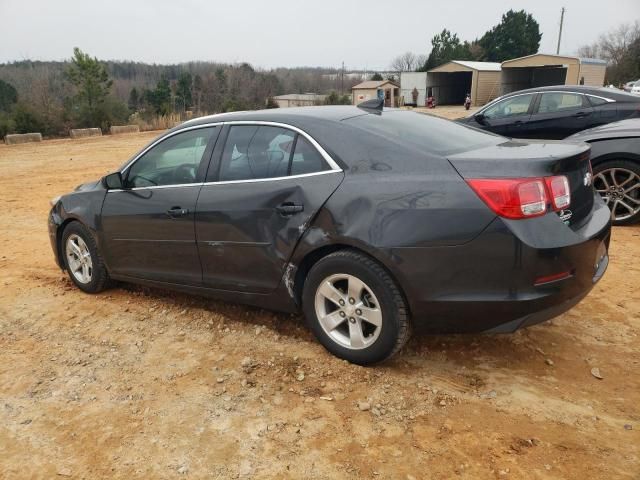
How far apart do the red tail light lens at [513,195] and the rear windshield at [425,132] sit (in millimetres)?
436

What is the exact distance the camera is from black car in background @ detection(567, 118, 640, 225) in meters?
5.86

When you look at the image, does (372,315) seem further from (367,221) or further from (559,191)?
(559,191)

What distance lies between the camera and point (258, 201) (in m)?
3.44

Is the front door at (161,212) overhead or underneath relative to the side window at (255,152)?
underneath

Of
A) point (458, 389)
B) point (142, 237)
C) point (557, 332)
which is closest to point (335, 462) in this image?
point (458, 389)

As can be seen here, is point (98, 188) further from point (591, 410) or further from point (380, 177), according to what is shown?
point (591, 410)

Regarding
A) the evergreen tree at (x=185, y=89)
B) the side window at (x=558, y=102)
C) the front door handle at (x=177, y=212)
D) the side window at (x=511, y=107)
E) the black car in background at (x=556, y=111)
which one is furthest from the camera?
the evergreen tree at (x=185, y=89)

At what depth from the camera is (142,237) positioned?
4.19m

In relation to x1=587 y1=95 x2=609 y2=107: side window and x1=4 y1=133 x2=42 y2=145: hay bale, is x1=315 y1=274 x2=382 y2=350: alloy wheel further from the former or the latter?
x1=4 y1=133 x2=42 y2=145: hay bale

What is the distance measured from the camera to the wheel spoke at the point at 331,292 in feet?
10.5

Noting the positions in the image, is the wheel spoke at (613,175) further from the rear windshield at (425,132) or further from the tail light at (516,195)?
the tail light at (516,195)

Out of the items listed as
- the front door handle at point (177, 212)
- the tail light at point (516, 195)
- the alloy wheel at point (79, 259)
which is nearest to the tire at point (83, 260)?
the alloy wheel at point (79, 259)

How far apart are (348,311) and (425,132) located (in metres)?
1.29

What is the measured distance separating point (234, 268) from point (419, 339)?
4.51ft
